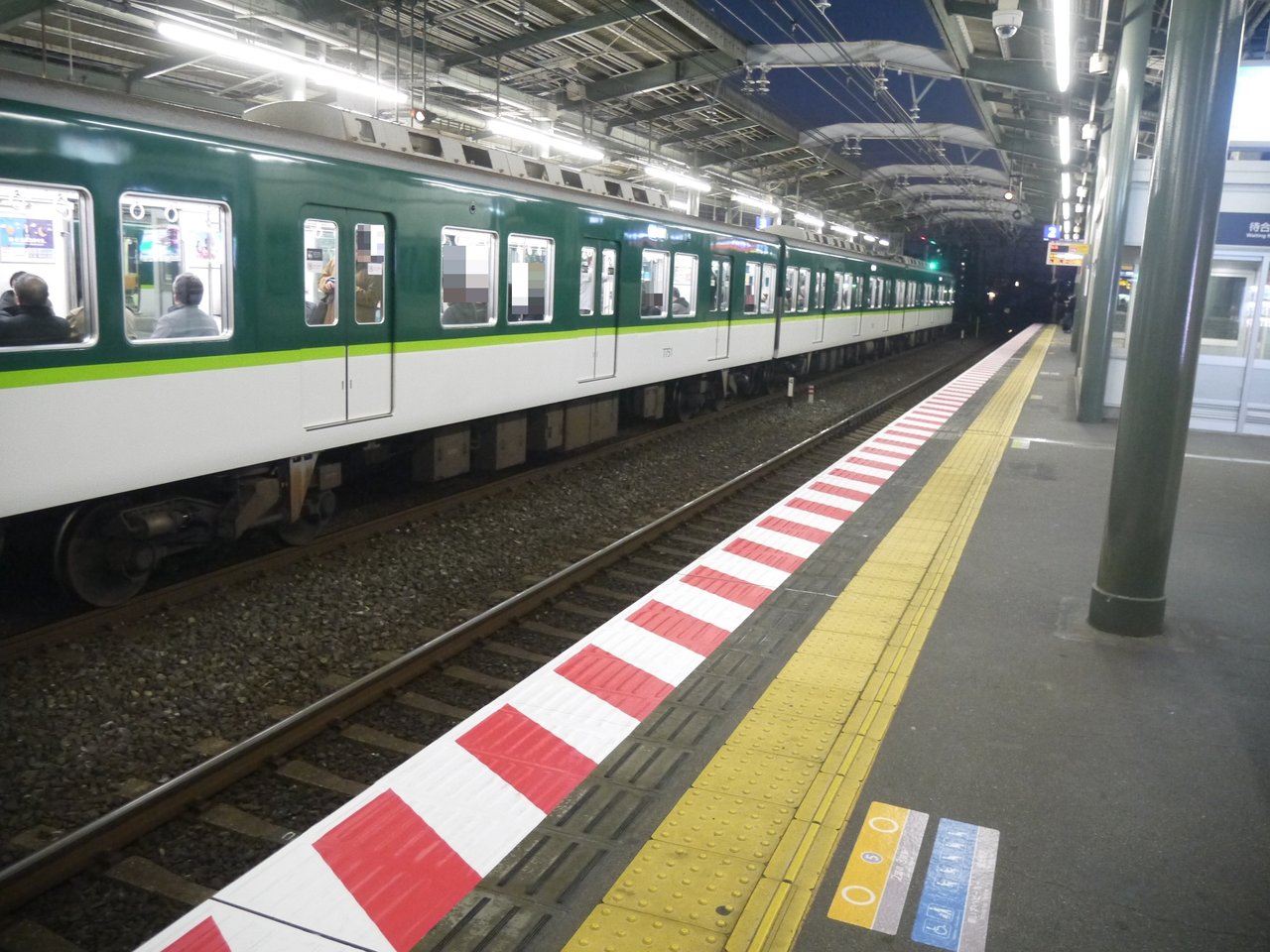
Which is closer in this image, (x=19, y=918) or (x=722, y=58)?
(x=19, y=918)

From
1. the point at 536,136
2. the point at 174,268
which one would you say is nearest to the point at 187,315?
the point at 174,268

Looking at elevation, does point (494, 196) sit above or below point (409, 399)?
above

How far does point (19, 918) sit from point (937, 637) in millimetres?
4286

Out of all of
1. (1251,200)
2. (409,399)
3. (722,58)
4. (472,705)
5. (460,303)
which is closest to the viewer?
(472,705)

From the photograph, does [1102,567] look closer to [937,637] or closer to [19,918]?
[937,637]

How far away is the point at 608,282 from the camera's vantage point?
11094 mm

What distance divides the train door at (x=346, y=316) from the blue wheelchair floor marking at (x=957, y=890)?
5.18m

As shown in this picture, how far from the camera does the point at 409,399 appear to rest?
8.00 meters

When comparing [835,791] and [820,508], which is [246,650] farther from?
[820,508]

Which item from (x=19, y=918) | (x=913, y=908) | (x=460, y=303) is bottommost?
(x=19, y=918)

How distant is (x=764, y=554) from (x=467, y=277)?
3.52m

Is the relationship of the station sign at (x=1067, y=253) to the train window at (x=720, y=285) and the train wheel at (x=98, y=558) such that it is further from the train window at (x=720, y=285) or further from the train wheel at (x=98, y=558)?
the train wheel at (x=98, y=558)

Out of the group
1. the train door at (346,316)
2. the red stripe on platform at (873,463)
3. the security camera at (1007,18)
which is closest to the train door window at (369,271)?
the train door at (346,316)

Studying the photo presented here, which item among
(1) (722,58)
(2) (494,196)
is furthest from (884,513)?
(1) (722,58)
